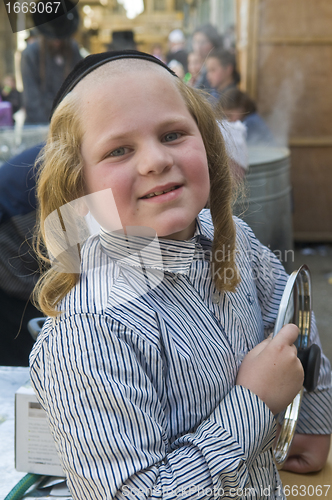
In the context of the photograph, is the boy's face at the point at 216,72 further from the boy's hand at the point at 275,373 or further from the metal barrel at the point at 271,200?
the boy's hand at the point at 275,373

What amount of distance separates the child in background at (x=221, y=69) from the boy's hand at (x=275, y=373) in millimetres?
2708

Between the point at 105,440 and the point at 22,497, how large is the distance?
1.02 feet

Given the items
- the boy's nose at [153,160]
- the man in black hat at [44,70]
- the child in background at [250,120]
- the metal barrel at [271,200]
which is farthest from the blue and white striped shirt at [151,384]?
the man in black hat at [44,70]

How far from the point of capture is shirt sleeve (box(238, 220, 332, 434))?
3.07 ft

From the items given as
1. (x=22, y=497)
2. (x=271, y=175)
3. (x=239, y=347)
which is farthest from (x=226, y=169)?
(x=271, y=175)

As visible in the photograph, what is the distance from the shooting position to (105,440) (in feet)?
1.87

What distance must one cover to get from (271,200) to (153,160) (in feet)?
4.93

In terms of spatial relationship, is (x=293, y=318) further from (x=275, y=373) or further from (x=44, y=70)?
(x=44, y=70)

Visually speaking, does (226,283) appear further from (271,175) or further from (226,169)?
(271,175)

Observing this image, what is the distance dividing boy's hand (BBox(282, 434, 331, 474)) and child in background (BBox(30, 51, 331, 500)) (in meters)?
0.19

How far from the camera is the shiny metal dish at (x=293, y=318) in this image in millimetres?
722

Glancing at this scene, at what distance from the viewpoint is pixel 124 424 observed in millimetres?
580

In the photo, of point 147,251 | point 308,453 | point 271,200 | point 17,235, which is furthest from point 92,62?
point 271,200

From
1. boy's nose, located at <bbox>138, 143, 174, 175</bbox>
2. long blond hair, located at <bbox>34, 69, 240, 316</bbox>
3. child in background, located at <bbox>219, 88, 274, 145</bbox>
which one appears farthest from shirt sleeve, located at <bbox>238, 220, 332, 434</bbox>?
child in background, located at <bbox>219, 88, 274, 145</bbox>
